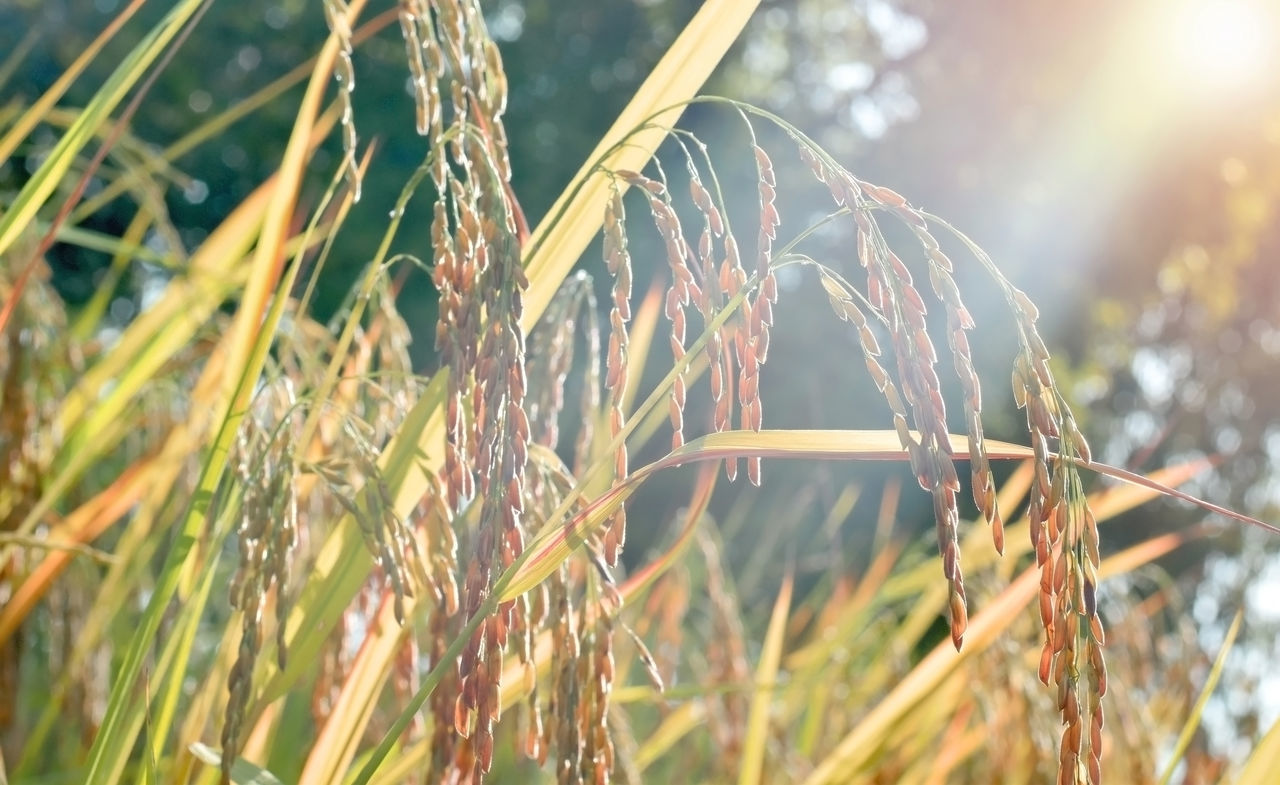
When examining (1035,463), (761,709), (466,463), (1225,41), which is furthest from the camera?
(1225,41)

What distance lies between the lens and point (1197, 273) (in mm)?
10742

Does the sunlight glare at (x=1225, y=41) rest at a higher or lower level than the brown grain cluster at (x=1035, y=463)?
higher

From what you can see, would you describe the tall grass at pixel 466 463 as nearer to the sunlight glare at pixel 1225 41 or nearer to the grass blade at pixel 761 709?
the grass blade at pixel 761 709

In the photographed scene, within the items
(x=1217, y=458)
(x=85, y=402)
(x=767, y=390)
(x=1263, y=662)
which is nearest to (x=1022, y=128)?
(x=767, y=390)

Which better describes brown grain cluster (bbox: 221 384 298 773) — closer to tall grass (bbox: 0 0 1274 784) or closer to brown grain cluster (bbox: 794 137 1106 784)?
tall grass (bbox: 0 0 1274 784)

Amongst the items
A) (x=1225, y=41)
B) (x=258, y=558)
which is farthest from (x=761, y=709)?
(x=1225, y=41)

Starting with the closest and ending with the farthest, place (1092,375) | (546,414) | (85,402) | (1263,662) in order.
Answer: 1. (546,414)
2. (85,402)
3. (1263,662)
4. (1092,375)

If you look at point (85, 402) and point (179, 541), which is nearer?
point (179, 541)

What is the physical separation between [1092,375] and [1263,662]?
10182mm

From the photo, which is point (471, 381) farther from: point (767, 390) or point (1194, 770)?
point (767, 390)

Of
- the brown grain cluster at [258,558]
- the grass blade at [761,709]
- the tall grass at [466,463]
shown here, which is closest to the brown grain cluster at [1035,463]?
the tall grass at [466,463]

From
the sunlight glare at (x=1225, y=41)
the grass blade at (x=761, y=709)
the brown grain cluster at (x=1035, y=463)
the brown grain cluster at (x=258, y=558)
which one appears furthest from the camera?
the sunlight glare at (x=1225, y=41)

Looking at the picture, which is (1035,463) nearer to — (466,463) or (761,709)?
(466,463)

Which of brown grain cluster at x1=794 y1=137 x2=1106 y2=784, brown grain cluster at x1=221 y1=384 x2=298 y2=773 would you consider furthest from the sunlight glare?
brown grain cluster at x1=221 y1=384 x2=298 y2=773
